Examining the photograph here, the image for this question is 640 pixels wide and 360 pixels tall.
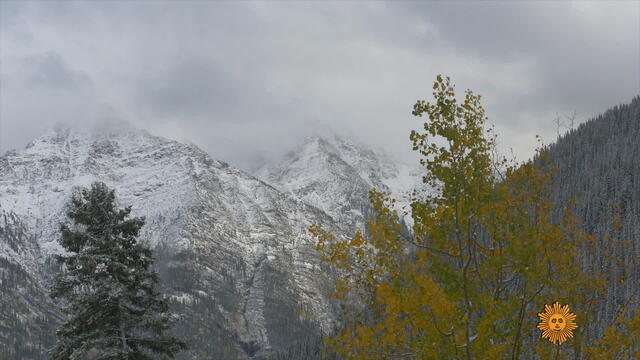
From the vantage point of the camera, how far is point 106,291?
25.3 m

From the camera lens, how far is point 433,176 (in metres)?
15.9

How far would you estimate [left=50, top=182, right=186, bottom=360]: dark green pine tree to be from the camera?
83.1 ft

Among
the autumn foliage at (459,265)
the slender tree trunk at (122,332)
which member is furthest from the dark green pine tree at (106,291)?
the autumn foliage at (459,265)

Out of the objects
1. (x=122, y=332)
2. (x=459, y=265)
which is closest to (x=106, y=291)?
(x=122, y=332)

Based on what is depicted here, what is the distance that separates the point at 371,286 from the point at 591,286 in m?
6.01

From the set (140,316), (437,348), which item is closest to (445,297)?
(437,348)

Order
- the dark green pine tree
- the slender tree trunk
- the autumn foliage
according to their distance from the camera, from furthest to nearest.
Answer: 1. the slender tree trunk
2. the dark green pine tree
3. the autumn foliage

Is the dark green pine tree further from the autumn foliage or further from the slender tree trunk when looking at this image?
the autumn foliage

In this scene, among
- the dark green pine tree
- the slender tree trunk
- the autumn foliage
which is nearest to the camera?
the autumn foliage

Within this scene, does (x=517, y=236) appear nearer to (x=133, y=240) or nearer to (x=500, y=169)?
(x=500, y=169)

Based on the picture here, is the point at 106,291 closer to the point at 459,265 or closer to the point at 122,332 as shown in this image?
the point at 122,332

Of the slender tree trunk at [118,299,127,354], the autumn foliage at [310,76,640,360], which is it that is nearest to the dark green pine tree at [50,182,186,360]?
the slender tree trunk at [118,299,127,354]

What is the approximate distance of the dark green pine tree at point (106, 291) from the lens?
2534 cm

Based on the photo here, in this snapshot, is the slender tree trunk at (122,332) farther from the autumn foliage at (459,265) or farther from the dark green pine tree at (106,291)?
the autumn foliage at (459,265)
